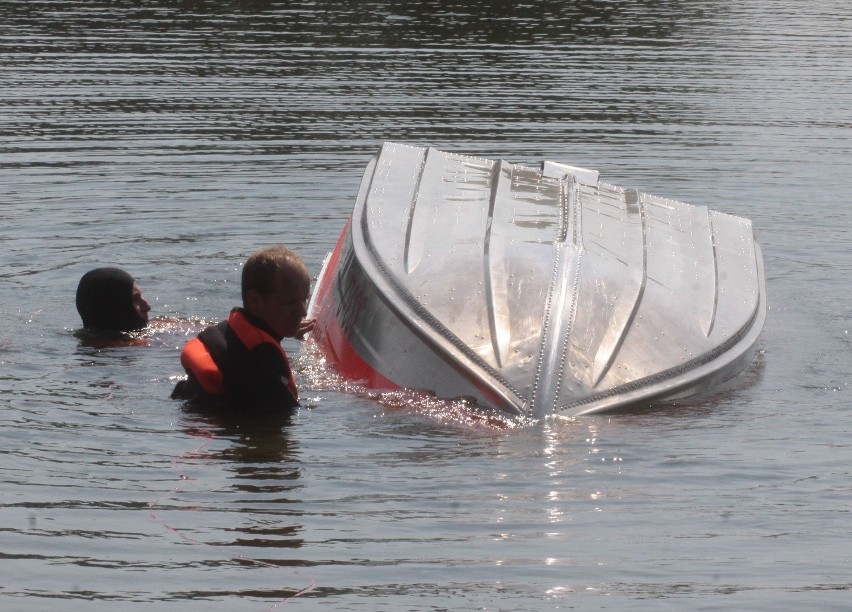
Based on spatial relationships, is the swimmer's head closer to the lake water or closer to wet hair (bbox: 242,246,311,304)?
the lake water

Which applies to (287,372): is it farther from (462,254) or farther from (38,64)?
(38,64)

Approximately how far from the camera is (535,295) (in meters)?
6.61

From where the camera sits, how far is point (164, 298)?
8406mm

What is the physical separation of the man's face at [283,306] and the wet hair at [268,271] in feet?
0.05

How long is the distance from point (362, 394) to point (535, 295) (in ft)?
2.90

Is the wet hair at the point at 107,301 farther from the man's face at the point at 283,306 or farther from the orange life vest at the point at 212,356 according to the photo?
the man's face at the point at 283,306

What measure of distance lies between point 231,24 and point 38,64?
3.77 metres

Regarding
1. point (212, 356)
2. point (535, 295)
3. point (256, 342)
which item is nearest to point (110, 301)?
point (212, 356)

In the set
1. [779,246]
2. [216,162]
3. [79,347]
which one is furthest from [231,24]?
[79,347]

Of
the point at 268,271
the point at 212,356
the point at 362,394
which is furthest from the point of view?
the point at 362,394

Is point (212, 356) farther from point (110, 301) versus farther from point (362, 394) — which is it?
point (110, 301)

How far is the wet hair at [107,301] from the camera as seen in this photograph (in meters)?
7.35

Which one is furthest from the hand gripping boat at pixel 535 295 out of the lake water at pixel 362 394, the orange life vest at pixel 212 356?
the orange life vest at pixel 212 356

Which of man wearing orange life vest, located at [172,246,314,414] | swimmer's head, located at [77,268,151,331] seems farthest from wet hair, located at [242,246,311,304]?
swimmer's head, located at [77,268,151,331]
